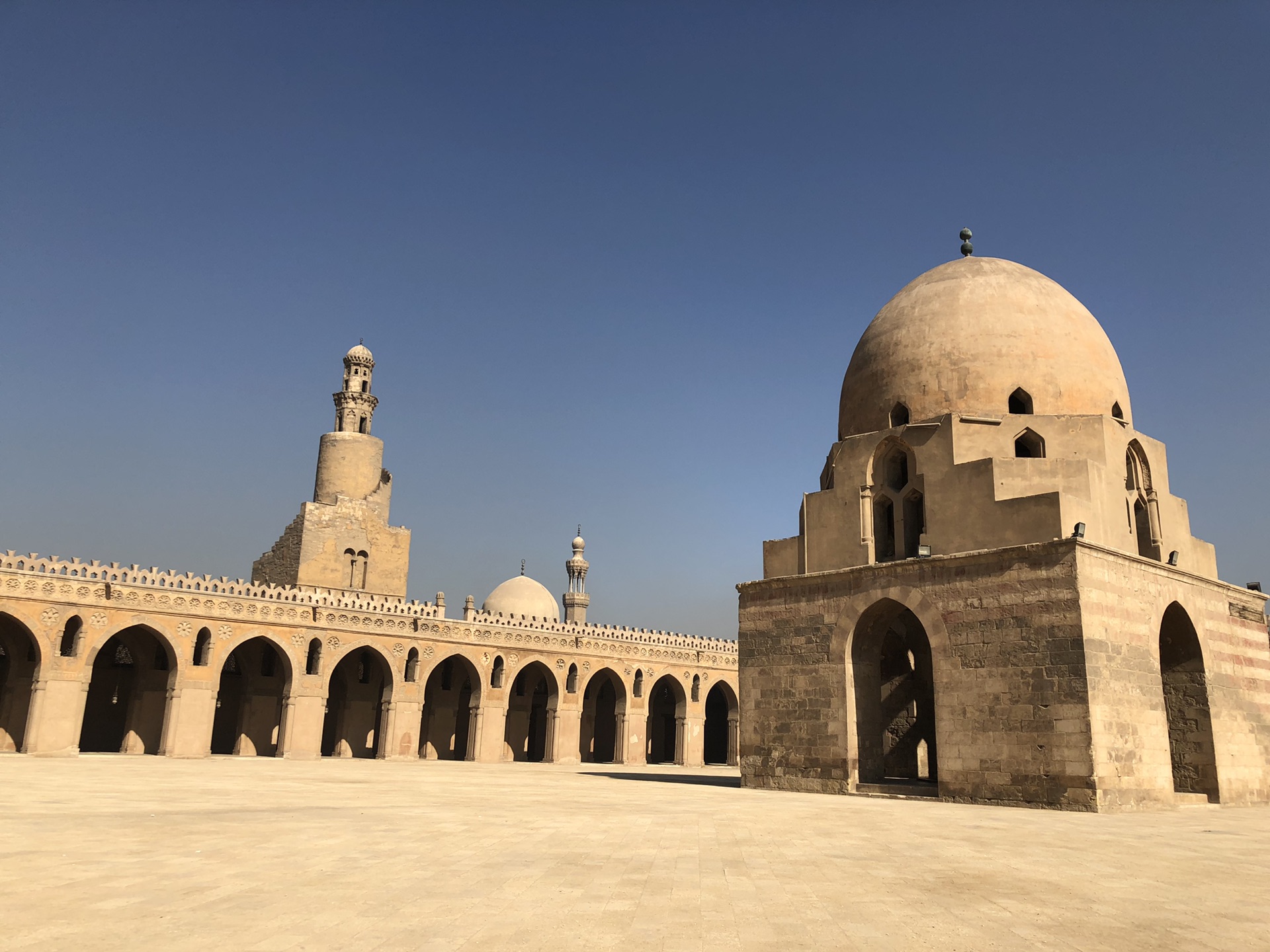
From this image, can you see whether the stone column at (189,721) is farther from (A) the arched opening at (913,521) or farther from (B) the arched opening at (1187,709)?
(B) the arched opening at (1187,709)

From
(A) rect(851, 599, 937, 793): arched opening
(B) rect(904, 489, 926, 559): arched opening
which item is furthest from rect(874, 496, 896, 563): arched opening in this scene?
(A) rect(851, 599, 937, 793): arched opening

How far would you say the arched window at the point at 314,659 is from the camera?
27734 mm

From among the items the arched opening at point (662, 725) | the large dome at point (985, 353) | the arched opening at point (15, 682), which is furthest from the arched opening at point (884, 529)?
the arched opening at point (15, 682)

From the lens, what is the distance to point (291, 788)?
14.0 meters

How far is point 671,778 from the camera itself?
2114 cm

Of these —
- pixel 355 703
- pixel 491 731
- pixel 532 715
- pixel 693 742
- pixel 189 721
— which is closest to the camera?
pixel 189 721

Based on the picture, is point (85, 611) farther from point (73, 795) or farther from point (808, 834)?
point (808, 834)

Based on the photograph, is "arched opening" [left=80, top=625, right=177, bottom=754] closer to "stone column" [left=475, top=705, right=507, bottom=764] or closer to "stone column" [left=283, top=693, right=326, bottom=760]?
"stone column" [left=283, top=693, right=326, bottom=760]

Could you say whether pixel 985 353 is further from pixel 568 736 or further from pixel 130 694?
pixel 130 694

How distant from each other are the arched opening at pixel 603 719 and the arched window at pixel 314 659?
9071 millimetres

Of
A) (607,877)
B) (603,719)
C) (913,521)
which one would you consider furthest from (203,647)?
(607,877)

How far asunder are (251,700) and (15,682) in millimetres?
6069

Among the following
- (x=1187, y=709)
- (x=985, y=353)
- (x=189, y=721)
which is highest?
(x=985, y=353)

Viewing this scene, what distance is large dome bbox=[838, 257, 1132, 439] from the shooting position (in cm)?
1653
